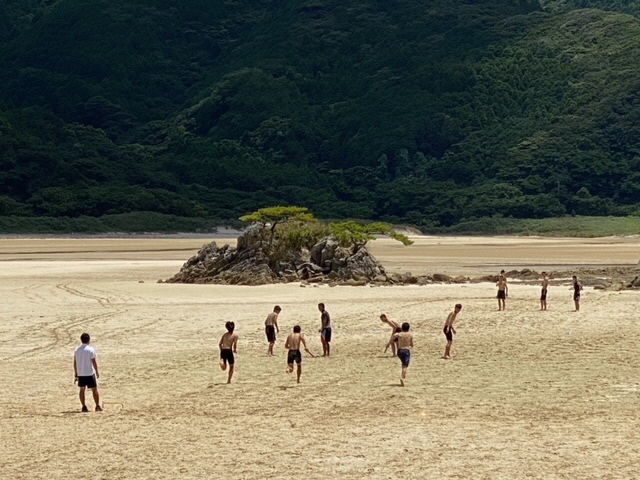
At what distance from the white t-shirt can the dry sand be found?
705 millimetres

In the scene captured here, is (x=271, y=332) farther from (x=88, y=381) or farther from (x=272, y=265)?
(x=272, y=265)

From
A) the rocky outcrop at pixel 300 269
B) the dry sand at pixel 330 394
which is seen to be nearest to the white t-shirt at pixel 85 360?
the dry sand at pixel 330 394

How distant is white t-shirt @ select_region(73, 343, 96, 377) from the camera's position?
17.3m

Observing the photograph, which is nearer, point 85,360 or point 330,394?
point 85,360

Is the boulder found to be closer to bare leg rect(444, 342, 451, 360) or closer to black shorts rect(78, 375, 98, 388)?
bare leg rect(444, 342, 451, 360)

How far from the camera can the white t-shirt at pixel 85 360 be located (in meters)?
17.3

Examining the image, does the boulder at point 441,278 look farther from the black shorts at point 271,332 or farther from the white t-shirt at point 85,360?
the white t-shirt at point 85,360

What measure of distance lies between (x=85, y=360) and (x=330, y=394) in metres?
4.47

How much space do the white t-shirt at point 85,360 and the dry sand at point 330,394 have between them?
0.71m

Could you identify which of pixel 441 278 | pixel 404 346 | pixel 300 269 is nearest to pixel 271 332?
pixel 404 346

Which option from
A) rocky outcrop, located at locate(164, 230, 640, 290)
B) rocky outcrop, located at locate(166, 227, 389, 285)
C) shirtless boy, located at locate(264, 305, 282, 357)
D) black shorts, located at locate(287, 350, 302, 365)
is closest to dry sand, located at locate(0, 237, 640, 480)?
shirtless boy, located at locate(264, 305, 282, 357)

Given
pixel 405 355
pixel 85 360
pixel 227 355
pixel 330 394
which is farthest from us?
pixel 227 355

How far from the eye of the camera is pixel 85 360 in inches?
685

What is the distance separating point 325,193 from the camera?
16912cm
